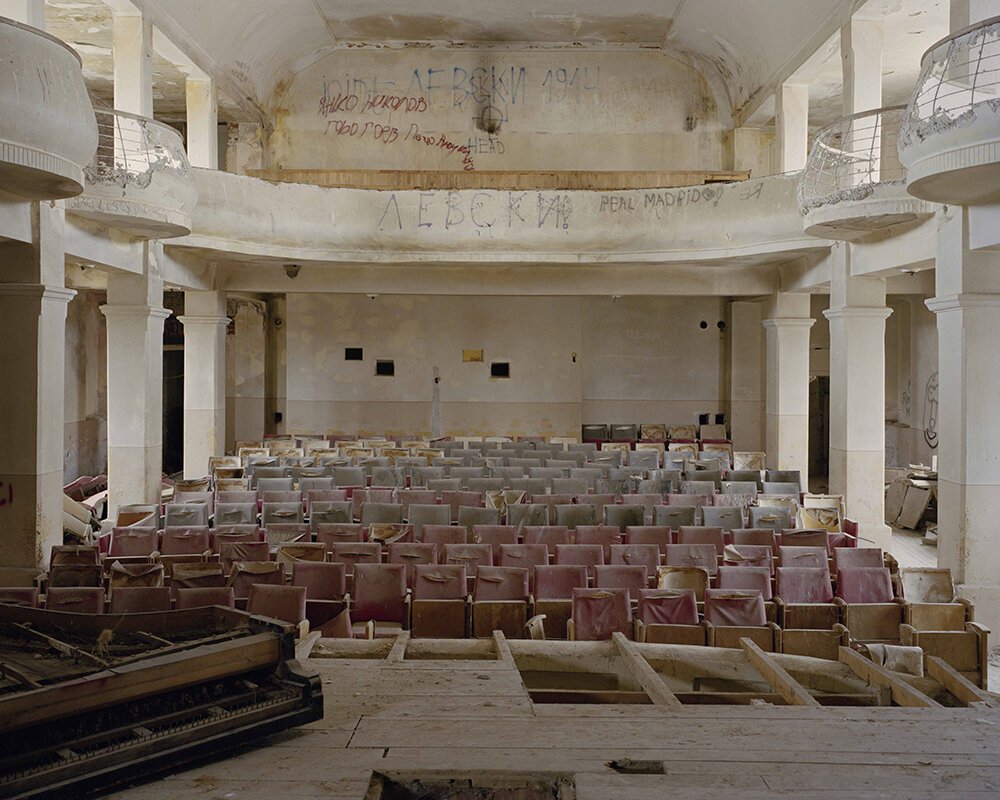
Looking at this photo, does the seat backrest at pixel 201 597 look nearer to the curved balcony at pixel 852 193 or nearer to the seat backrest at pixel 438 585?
the seat backrest at pixel 438 585

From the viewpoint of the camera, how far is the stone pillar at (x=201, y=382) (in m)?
15.4

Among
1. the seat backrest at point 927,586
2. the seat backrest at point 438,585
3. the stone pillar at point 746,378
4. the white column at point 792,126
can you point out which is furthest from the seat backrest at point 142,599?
the stone pillar at point 746,378

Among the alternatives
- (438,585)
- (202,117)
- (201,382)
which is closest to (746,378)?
(201,382)

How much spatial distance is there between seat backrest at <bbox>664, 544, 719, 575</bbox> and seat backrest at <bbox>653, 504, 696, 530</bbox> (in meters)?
1.67

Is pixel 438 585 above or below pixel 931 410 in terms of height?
below

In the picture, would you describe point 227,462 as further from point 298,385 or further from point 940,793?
point 940,793

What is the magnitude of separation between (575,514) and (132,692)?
246 inches

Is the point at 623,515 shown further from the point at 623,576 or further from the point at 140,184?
the point at 140,184

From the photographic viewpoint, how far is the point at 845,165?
10383 millimetres

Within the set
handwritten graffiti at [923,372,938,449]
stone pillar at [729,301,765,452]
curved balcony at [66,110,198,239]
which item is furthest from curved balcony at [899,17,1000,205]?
stone pillar at [729,301,765,452]

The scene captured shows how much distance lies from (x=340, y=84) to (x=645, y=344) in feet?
29.1

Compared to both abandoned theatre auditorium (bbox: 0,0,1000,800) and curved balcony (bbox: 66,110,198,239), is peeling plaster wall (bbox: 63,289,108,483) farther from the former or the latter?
curved balcony (bbox: 66,110,198,239)

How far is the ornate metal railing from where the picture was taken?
669 centimetres

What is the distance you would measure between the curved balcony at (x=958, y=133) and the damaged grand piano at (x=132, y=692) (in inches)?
242
